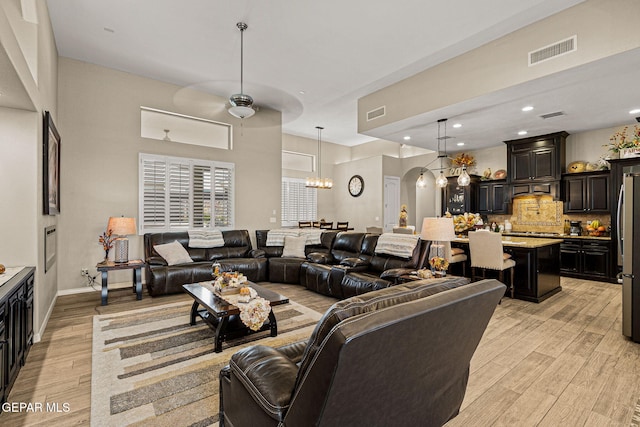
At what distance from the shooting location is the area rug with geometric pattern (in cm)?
205

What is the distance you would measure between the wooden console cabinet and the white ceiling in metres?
3.23

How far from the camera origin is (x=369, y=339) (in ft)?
3.21

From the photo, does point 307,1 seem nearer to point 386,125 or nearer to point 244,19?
point 244,19

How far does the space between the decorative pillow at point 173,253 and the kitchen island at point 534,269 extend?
5.17m

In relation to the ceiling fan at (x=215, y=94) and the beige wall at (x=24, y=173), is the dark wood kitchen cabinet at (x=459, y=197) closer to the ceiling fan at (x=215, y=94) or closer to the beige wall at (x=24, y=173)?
the ceiling fan at (x=215, y=94)

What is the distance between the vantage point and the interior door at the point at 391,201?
32.4 ft

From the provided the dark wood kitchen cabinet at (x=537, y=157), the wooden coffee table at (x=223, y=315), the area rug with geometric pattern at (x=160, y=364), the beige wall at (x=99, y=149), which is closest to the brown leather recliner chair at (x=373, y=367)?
the area rug with geometric pattern at (x=160, y=364)

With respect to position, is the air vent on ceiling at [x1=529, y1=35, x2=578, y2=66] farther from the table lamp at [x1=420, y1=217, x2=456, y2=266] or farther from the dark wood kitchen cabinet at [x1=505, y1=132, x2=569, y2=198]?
the dark wood kitchen cabinet at [x1=505, y1=132, x2=569, y2=198]

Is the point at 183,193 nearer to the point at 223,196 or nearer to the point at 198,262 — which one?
the point at 223,196

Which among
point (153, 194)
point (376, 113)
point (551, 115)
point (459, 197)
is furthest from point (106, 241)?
point (459, 197)

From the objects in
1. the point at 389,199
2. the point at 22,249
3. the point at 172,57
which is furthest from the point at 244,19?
the point at 389,199

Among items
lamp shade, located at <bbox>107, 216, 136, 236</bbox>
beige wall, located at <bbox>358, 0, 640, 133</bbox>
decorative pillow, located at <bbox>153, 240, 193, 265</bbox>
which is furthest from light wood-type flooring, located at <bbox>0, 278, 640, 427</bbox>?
beige wall, located at <bbox>358, 0, 640, 133</bbox>

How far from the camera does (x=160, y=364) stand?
2689mm

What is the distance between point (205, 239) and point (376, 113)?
4067 millimetres
